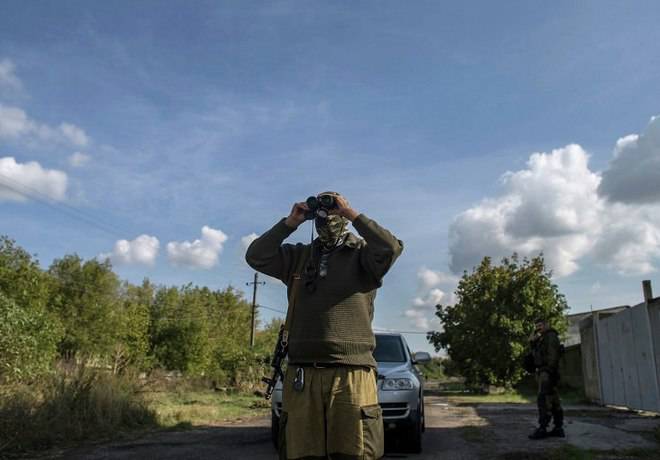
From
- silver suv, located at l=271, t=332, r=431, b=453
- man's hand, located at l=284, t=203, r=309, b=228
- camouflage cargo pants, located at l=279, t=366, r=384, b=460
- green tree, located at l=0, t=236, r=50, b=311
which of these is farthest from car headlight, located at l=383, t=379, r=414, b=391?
green tree, located at l=0, t=236, r=50, b=311

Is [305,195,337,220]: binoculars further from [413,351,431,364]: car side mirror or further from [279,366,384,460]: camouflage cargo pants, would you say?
[413,351,431,364]: car side mirror

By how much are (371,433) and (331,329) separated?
57 cm

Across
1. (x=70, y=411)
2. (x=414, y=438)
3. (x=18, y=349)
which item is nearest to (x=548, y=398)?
(x=414, y=438)

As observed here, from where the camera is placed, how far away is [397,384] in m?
7.48

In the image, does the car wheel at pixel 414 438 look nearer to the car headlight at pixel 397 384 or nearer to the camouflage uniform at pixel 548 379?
the car headlight at pixel 397 384

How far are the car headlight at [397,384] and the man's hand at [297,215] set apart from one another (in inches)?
176

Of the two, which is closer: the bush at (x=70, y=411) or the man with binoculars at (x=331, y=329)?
the man with binoculars at (x=331, y=329)

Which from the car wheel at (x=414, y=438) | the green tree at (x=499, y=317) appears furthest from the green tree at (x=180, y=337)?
the car wheel at (x=414, y=438)

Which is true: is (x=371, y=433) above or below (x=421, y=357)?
below

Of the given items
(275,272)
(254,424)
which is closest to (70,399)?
(254,424)

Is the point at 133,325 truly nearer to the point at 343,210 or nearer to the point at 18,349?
the point at 18,349

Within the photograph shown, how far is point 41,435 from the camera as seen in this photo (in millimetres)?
7945

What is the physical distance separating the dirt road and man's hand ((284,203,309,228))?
457cm

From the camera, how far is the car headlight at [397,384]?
744 centimetres
